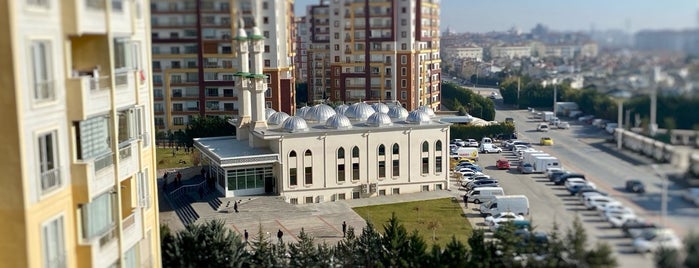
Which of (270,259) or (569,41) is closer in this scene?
(569,41)

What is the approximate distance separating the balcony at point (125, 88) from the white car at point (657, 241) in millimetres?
3955

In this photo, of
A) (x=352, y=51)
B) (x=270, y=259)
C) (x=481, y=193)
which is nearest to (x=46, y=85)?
(x=270, y=259)

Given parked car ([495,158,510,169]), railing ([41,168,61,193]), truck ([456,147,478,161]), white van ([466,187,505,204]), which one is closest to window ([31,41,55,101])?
railing ([41,168,61,193])

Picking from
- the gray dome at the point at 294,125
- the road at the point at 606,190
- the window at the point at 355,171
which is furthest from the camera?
the window at the point at 355,171

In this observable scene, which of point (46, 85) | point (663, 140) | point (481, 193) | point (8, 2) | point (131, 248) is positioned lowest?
point (481, 193)

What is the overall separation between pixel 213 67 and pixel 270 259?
3317mm

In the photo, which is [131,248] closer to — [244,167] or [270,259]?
[270,259]

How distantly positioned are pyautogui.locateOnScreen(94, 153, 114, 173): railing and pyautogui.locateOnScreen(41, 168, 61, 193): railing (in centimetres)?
40

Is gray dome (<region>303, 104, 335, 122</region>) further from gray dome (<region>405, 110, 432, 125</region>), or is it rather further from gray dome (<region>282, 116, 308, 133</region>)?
gray dome (<region>405, 110, 432, 125</region>)

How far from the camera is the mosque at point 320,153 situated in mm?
13830

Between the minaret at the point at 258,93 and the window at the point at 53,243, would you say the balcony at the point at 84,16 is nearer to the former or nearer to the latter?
the window at the point at 53,243

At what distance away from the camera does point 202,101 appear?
12219 mm

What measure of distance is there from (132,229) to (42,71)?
170 cm

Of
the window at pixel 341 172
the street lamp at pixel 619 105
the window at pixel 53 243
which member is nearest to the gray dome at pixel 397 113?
the window at pixel 341 172
